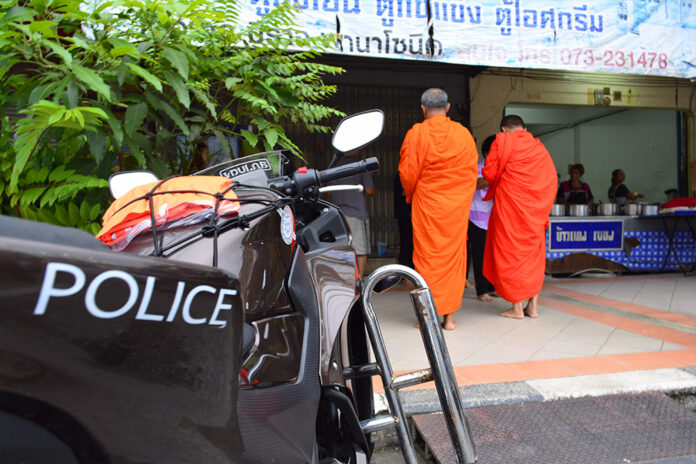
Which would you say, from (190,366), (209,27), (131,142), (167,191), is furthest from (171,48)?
(190,366)

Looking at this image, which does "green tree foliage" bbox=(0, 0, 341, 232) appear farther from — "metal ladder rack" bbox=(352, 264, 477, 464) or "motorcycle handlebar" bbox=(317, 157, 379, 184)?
"metal ladder rack" bbox=(352, 264, 477, 464)

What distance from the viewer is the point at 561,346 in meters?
3.21

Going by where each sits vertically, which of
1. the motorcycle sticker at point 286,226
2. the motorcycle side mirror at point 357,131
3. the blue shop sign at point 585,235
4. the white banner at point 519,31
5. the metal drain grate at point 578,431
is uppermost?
the white banner at point 519,31

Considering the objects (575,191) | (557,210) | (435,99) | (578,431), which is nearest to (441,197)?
(435,99)

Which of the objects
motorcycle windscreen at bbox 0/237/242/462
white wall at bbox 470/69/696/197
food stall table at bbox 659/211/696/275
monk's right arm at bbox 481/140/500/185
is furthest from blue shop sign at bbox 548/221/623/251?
motorcycle windscreen at bbox 0/237/242/462

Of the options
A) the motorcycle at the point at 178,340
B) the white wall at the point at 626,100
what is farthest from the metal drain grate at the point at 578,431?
the white wall at the point at 626,100

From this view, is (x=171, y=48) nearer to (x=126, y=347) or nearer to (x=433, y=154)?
(x=126, y=347)

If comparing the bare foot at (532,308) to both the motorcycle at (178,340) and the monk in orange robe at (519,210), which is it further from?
the motorcycle at (178,340)

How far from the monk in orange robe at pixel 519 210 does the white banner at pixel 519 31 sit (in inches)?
36.9

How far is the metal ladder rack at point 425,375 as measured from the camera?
126 centimetres

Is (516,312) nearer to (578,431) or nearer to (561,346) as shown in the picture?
(561,346)

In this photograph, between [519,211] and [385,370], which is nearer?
[385,370]

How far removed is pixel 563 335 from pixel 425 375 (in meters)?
2.58

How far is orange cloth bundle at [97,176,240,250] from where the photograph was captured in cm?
95
